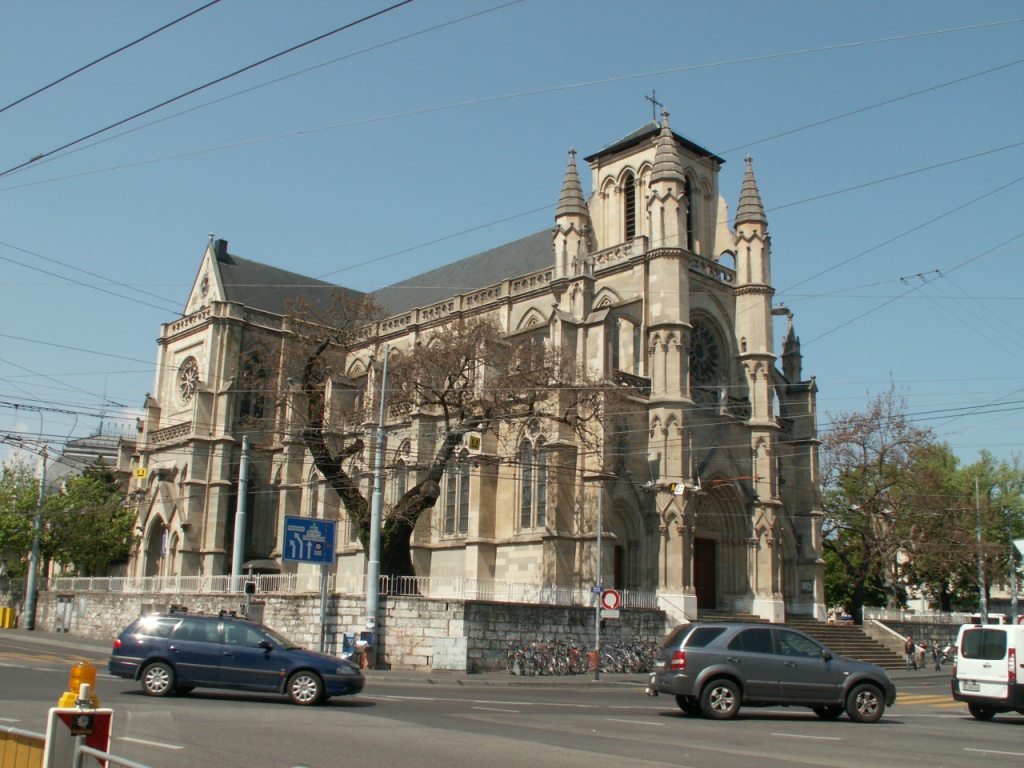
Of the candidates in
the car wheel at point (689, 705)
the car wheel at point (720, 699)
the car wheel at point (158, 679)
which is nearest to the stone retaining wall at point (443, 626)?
the car wheel at point (689, 705)

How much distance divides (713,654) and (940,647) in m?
30.7

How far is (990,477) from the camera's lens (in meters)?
57.8

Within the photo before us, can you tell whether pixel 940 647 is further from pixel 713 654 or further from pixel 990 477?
pixel 713 654

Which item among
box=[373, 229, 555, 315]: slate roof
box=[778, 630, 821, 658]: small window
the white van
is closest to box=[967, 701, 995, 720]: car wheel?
the white van

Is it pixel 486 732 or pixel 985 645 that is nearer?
pixel 486 732

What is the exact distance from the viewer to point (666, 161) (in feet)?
125

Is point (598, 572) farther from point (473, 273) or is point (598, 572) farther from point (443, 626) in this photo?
point (473, 273)

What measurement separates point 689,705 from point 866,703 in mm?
2817

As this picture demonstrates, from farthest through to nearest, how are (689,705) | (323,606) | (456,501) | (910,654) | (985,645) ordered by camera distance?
(456,501), (910,654), (323,606), (985,645), (689,705)

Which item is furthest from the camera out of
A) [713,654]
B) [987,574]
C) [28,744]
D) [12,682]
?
[987,574]

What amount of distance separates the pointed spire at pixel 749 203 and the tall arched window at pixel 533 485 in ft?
45.5

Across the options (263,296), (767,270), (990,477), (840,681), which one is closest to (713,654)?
(840,681)

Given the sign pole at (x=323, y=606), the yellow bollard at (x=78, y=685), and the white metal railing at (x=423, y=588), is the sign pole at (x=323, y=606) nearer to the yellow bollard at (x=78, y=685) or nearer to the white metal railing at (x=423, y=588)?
the white metal railing at (x=423, y=588)

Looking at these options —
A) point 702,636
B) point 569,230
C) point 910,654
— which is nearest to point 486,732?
point 702,636
